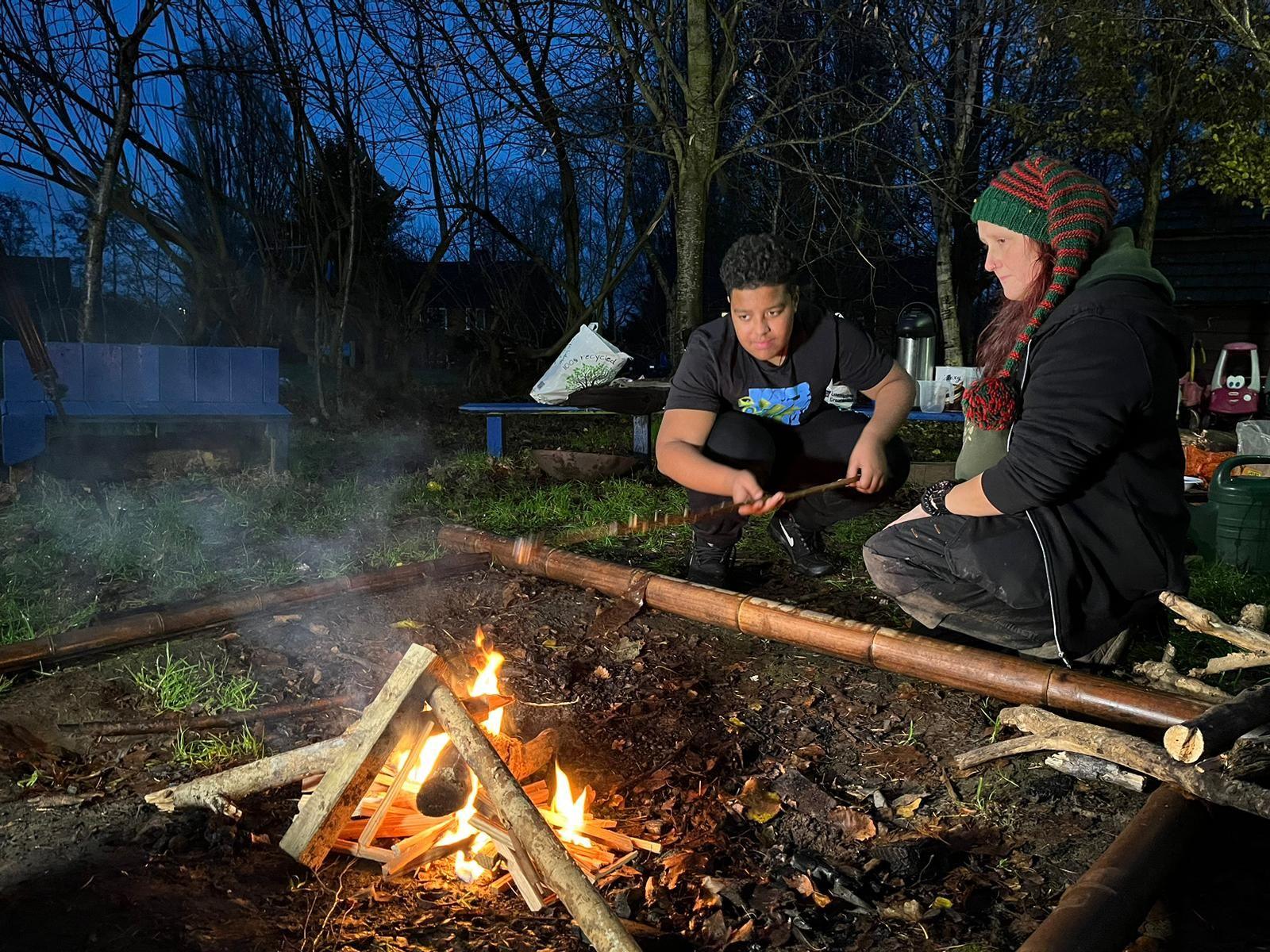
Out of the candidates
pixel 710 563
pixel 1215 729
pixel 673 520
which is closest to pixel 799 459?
pixel 710 563

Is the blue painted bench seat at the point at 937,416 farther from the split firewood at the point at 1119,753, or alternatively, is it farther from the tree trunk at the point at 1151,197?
the tree trunk at the point at 1151,197

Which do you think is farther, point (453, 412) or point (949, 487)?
point (453, 412)

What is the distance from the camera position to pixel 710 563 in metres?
4.28

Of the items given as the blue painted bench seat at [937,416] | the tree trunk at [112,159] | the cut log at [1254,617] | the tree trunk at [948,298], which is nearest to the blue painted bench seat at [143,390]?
the tree trunk at [112,159]

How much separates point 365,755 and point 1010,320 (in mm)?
2361

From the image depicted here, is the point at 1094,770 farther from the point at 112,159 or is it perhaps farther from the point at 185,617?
the point at 112,159

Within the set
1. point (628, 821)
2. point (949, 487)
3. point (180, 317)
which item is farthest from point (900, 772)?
point (180, 317)

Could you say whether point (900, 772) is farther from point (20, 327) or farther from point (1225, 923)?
point (20, 327)

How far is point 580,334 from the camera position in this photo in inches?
319

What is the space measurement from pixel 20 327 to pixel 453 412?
575cm

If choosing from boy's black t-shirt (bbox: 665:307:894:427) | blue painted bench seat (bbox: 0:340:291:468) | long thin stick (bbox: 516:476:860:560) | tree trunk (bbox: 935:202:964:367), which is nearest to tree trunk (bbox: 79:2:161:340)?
blue painted bench seat (bbox: 0:340:291:468)

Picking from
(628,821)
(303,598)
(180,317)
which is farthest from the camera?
(180,317)

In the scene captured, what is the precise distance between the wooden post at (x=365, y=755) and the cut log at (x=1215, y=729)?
5.63ft

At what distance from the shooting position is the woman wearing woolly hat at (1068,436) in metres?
2.45
